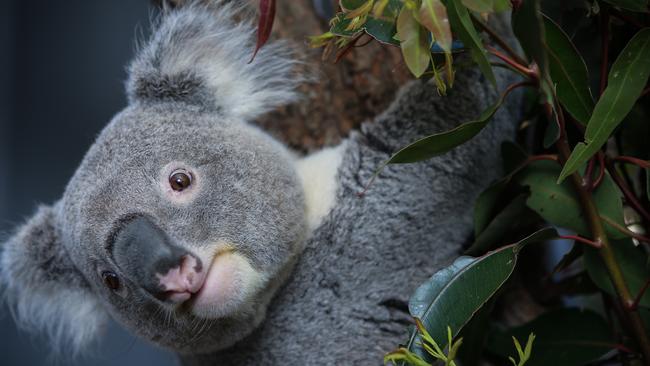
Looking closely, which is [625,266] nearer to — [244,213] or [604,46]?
[604,46]

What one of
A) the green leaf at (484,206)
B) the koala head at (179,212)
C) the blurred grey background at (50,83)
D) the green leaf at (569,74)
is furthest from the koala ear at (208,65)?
the blurred grey background at (50,83)

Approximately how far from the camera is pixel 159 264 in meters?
1.40

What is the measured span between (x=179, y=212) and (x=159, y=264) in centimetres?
17

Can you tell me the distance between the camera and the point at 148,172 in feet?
5.23

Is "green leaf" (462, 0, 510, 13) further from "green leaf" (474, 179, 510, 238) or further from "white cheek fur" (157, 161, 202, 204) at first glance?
"white cheek fur" (157, 161, 202, 204)

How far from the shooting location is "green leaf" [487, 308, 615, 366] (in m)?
1.59

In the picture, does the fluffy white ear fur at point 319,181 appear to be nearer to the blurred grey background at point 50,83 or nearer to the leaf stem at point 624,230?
the leaf stem at point 624,230

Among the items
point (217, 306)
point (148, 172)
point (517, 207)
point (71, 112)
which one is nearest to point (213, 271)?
point (217, 306)

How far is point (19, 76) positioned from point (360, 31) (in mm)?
3371

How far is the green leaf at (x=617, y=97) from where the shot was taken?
1164 mm

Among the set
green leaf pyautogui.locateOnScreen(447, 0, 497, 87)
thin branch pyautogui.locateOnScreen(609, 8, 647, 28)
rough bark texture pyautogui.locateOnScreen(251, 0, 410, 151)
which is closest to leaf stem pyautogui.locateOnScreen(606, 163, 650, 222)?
thin branch pyautogui.locateOnScreen(609, 8, 647, 28)

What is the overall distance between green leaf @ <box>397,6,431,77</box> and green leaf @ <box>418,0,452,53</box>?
0.13 feet

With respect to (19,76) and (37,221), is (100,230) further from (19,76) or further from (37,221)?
(19,76)

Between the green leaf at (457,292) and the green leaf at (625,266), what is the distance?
255mm
